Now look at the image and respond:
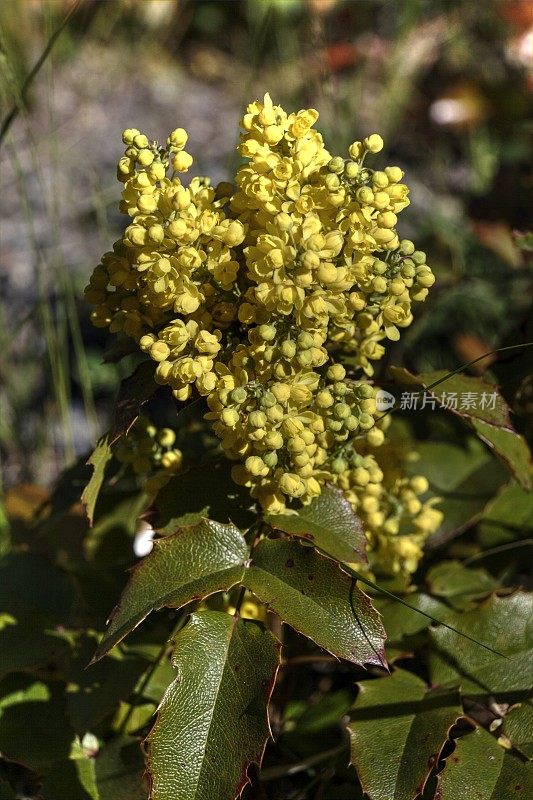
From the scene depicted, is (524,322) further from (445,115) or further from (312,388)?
(445,115)

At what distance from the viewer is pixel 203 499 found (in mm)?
955

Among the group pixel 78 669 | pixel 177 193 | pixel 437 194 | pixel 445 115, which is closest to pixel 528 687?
pixel 78 669

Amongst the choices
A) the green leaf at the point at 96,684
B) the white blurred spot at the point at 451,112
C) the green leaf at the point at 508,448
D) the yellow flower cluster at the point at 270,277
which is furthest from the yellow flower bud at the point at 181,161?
the white blurred spot at the point at 451,112

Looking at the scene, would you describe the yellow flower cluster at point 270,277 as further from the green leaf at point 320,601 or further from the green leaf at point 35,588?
the green leaf at point 35,588

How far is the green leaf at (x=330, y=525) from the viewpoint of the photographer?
2.95ft

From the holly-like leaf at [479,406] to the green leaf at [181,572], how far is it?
261mm

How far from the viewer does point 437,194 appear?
296 cm

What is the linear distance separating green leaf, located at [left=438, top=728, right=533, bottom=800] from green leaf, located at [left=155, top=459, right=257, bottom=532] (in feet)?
1.06

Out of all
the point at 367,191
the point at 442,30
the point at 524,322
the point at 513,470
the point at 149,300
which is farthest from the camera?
the point at 442,30

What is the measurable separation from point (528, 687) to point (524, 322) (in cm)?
49

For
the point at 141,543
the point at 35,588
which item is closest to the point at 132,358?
the point at 141,543

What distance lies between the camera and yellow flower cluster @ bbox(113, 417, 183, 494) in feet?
3.27

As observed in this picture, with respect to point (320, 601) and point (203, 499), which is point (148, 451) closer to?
point (203, 499)

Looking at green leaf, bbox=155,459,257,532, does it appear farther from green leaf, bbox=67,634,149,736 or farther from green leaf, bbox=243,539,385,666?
green leaf, bbox=67,634,149,736
